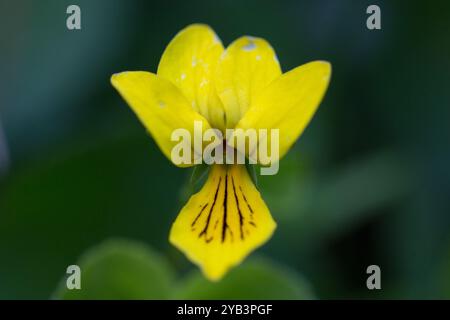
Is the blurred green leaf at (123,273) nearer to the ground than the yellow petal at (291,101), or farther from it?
nearer to the ground

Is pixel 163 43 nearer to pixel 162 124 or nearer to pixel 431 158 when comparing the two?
pixel 431 158

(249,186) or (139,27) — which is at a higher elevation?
(139,27)

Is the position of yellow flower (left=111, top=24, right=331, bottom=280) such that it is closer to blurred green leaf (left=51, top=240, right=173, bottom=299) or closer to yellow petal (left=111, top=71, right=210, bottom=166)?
yellow petal (left=111, top=71, right=210, bottom=166)

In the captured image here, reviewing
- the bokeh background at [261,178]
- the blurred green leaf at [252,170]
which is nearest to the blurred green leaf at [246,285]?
the bokeh background at [261,178]

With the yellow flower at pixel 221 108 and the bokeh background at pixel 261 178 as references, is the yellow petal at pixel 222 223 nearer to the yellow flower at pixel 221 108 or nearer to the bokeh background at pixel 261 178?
the yellow flower at pixel 221 108

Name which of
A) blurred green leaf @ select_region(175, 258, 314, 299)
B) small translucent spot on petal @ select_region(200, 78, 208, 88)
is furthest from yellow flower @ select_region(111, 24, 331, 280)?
blurred green leaf @ select_region(175, 258, 314, 299)

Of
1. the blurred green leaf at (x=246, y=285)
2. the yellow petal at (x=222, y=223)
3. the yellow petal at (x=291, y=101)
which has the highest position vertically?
the yellow petal at (x=291, y=101)
